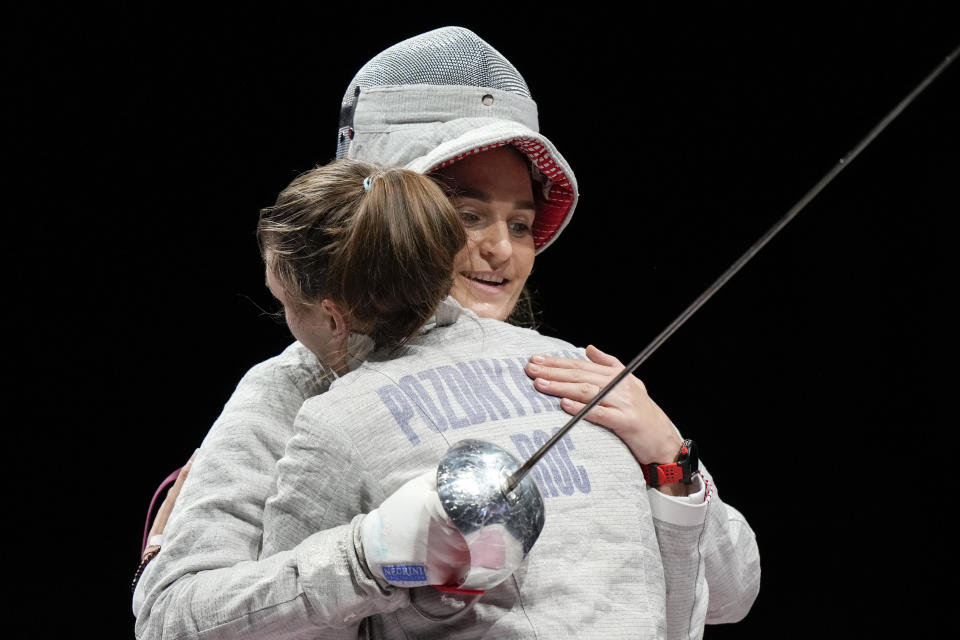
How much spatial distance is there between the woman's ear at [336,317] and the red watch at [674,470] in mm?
340

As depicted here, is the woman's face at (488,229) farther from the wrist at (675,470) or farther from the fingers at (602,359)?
the wrist at (675,470)

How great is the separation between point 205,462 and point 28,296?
1.05 m

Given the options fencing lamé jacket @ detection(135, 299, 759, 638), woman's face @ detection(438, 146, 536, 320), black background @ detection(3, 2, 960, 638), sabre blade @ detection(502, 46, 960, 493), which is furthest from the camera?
black background @ detection(3, 2, 960, 638)

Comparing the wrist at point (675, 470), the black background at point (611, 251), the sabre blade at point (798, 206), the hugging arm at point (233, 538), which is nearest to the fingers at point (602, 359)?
the wrist at point (675, 470)

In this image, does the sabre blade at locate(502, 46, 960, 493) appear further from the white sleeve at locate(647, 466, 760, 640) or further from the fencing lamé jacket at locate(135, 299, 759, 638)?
the white sleeve at locate(647, 466, 760, 640)

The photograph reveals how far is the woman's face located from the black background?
804 millimetres

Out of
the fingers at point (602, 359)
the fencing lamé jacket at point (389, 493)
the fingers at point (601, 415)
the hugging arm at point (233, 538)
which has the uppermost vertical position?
A: the fingers at point (602, 359)

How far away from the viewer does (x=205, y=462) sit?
1022mm

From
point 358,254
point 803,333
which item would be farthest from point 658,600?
point 803,333

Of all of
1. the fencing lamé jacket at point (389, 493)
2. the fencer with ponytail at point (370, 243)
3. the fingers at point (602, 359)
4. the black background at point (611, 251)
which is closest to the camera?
the fencing lamé jacket at point (389, 493)

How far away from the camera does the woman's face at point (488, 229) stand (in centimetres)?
117

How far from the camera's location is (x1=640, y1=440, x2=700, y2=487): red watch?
0.98 m

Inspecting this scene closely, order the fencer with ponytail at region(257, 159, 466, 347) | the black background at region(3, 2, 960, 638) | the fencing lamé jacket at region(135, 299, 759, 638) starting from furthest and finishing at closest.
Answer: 1. the black background at region(3, 2, 960, 638)
2. the fencer with ponytail at region(257, 159, 466, 347)
3. the fencing lamé jacket at region(135, 299, 759, 638)

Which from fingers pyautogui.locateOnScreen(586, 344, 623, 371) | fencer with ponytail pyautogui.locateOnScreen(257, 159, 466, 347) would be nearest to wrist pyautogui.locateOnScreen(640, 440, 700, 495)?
fingers pyautogui.locateOnScreen(586, 344, 623, 371)
